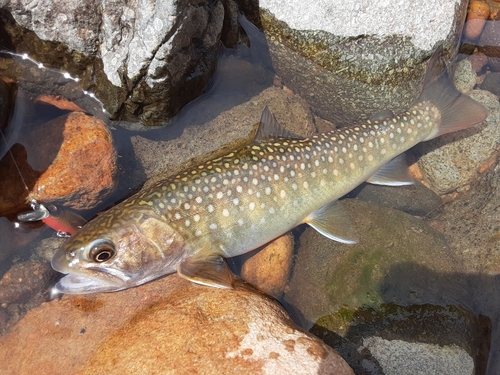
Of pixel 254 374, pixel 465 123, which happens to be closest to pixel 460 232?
pixel 465 123

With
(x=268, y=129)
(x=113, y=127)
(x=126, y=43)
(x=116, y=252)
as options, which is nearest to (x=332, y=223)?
(x=268, y=129)

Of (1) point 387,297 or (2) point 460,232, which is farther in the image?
(2) point 460,232

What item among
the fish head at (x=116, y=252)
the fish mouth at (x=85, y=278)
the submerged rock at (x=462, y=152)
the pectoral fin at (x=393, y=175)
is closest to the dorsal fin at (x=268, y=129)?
the pectoral fin at (x=393, y=175)

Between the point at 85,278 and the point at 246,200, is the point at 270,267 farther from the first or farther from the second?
the point at 85,278

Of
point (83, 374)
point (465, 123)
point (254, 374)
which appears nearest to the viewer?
point (254, 374)

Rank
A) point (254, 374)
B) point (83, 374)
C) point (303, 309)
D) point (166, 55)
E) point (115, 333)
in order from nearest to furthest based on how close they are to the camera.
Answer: point (254, 374) → point (83, 374) → point (115, 333) → point (166, 55) → point (303, 309)

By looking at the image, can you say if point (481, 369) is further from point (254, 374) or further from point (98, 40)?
point (98, 40)

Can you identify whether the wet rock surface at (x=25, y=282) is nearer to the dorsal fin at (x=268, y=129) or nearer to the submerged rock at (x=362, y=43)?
the dorsal fin at (x=268, y=129)

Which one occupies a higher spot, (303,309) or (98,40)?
(98,40)
